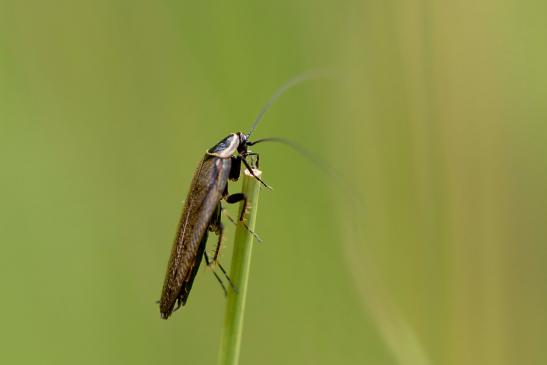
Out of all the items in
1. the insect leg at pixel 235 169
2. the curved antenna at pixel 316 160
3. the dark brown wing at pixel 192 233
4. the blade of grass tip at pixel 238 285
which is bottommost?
the blade of grass tip at pixel 238 285

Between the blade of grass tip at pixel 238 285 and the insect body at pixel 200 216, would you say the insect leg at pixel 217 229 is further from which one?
the blade of grass tip at pixel 238 285

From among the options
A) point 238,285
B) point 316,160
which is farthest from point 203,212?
point 238,285

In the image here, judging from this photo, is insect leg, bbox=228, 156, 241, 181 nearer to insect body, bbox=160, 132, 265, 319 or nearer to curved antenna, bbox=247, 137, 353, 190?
insect body, bbox=160, 132, 265, 319

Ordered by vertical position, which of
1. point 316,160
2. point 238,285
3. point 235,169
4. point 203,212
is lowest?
point 238,285

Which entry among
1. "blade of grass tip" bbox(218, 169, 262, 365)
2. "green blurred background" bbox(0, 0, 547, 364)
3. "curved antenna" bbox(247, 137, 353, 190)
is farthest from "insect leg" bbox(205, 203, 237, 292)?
"blade of grass tip" bbox(218, 169, 262, 365)

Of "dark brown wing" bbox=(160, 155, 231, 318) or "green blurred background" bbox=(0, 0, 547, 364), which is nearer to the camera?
"green blurred background" bbox=(0, 0, 547, 364)

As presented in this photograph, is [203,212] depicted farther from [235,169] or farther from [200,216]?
[235,169]

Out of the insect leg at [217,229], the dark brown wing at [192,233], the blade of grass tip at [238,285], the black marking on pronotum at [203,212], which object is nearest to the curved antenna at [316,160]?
the black marking on pronotum at [203,212]
